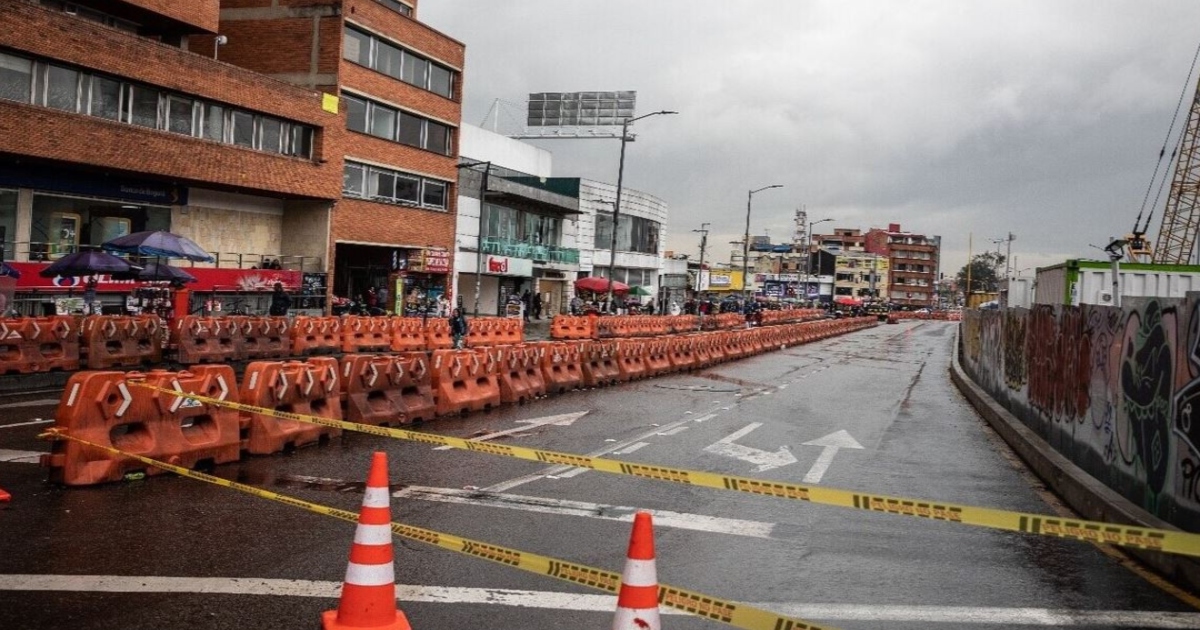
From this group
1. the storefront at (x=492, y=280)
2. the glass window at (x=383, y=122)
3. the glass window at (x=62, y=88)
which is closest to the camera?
the glass window at (x=62, y=88)

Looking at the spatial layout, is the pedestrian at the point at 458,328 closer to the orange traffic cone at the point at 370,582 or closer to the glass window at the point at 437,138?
the glass window at the point at 437,138

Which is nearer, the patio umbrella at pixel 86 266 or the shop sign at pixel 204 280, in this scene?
the patio umbrella at pixel 86 266

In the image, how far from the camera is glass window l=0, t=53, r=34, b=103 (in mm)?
28062

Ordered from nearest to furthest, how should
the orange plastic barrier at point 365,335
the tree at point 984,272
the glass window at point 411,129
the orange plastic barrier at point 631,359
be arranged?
the orange plastic barrier at point 631,359 < the orange plastic barrier at point 365,335 < the glass window at point 411,129 < the tree at point 984,272

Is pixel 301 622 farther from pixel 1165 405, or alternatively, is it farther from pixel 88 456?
pixel 1165 405

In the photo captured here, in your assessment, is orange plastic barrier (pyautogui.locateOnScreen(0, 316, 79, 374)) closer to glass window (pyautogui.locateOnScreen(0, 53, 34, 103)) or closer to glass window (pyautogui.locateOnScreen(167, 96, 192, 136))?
glass window (pyautogui.locateOnScreen(0, 53, 34, 103))

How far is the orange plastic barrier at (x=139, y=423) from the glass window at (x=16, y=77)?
23425 millimetres

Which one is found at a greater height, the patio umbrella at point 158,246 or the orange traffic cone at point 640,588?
the patio umbrella at point 158,246

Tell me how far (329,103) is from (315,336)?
17.9 m

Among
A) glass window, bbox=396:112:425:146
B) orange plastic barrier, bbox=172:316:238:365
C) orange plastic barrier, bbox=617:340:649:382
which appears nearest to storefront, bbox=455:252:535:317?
glass window, bbox=396:112:425:146

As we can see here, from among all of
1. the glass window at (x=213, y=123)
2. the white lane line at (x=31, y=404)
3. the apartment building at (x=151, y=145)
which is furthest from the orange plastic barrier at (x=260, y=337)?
the glass window at (x=213, y=123)

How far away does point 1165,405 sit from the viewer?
7.68m

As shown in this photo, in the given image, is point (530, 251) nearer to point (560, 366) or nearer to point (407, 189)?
point (407, 189)

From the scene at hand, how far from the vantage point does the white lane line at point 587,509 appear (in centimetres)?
797
